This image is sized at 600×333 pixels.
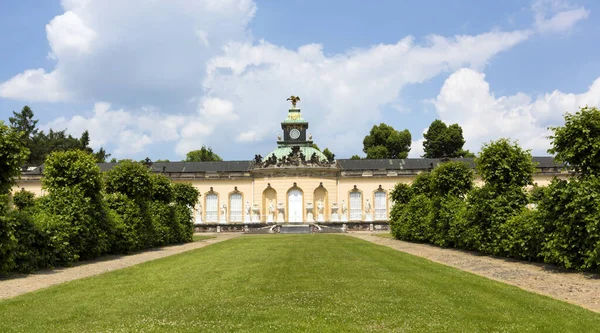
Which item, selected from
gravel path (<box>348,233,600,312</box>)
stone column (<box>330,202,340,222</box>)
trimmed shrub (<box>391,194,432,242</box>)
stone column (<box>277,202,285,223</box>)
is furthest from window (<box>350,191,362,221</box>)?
gravel path (<box>348,233,600,312</box>)

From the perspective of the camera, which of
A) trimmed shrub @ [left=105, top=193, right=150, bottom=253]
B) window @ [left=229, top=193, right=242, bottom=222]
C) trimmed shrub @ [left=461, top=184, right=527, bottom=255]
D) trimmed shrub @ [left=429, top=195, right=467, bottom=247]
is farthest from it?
window @ [left=229, top=193, right=242, bottom=222]

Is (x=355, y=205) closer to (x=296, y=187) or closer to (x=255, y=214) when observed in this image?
(x=296, y=187)

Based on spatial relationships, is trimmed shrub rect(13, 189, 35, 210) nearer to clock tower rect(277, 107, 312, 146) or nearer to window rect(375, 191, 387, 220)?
clock tower rect(277, 107, 312, 146)

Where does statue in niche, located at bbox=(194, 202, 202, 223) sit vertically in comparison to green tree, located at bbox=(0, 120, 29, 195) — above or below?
below

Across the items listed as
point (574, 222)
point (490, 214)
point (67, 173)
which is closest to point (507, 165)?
point (490, 214)

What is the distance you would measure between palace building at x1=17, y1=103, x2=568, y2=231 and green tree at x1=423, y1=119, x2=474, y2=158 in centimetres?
1379

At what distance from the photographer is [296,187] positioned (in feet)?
194

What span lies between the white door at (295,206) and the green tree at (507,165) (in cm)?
3704

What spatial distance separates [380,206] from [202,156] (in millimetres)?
37903

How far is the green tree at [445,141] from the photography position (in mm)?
76688

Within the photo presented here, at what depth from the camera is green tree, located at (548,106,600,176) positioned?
16.3 meters

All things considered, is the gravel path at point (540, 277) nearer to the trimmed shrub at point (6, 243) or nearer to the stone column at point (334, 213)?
A: the trimmed shrub at point (6, 243)

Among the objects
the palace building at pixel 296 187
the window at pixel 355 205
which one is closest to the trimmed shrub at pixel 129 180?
the palace building at pixel 296 187

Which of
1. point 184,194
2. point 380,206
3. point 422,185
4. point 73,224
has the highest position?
point 422,185
